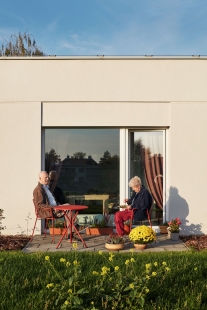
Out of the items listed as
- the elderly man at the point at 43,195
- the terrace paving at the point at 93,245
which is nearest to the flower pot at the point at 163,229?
the terrace paving at the point at 93,245

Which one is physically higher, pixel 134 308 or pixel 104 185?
pixel 104 185

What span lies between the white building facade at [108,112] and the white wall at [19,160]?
0.02 meters

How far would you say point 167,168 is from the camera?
9578 mm

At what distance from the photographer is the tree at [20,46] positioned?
93.1 ft

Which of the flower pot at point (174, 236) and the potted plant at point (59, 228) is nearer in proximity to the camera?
the flower pot at point (174, 236)

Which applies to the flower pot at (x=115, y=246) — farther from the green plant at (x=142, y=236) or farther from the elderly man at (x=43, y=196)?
the elderly man at (x=43, y=196)

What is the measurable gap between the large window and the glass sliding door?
39 cm

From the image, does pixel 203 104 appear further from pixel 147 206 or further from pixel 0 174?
pixel 0 174

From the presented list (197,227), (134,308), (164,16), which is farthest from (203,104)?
(134,308)

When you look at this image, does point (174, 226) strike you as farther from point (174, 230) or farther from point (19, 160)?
point (19, 160)

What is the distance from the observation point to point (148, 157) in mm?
9734

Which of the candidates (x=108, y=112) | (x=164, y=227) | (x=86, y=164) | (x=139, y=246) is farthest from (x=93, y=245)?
(x=108, y=112)

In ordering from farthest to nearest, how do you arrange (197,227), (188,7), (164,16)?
1. (164,16)
2. (188,7)
3. (197,227)

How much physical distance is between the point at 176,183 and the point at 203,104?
175 cm
